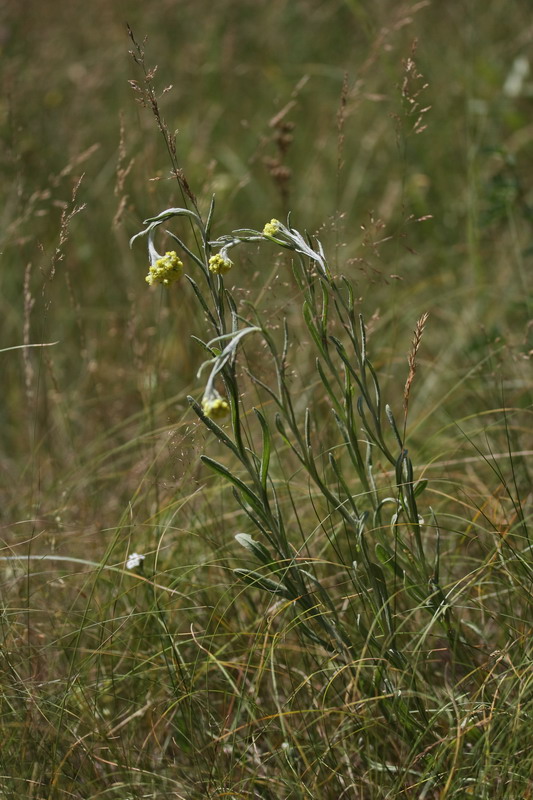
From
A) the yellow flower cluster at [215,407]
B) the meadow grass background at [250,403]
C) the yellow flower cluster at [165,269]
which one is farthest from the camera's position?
the meadow grass background at [250,403]

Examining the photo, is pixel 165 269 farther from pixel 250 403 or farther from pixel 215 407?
pixel 250 403

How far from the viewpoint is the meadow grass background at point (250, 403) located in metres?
1.43

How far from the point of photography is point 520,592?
4.86 feet

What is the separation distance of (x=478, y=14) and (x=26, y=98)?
224 cm

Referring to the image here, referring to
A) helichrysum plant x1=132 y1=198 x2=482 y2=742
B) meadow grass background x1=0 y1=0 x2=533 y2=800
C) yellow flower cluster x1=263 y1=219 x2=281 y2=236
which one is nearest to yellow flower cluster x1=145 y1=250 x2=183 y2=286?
helichrysum plant x1=132 y1=198 x2=482 y2=742

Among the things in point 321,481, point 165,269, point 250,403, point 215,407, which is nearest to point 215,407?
point 215,407

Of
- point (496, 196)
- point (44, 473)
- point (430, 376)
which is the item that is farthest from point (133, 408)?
point (496, 196)

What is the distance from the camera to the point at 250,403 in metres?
2.22

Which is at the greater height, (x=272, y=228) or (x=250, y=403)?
(x=272, y=228)

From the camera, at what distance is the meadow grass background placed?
1431 millimetres

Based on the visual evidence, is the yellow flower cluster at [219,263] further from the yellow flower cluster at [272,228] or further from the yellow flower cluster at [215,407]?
the yellow flower cluster at [215,407]

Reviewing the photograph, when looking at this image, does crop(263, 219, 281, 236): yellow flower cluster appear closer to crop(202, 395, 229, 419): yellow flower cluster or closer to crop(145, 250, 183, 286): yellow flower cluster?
crop(145, 250, 183, 286): yellow flower cluster

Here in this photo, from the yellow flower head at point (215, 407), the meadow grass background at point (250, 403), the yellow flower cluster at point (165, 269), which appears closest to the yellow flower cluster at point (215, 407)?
the yellow flower head at point (215, 407)

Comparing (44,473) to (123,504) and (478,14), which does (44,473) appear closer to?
Result: (123,504)
